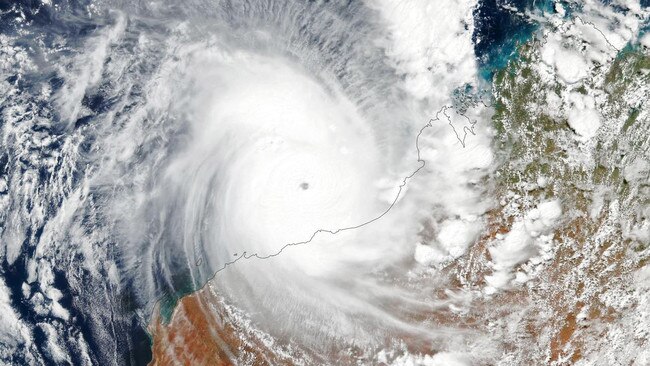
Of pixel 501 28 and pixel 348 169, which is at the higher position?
pixel 501 28

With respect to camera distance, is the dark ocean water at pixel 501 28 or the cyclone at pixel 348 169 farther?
the cyclone at pixel 348 169

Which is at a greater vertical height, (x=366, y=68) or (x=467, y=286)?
(x=366, y=68)

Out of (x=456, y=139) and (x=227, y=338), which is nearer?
(x=456, y=139)

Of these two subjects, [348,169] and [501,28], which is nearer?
[501,28]

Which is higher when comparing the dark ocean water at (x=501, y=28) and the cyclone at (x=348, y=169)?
the dark ocean water at (x=501, y=28)

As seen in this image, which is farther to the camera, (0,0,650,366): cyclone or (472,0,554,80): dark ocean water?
(0,0,650,366): cyclone

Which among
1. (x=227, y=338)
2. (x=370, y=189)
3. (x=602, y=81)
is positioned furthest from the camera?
(x=227, y=338)

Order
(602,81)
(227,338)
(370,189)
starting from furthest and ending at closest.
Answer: (227,338), (370,189), (602,81)

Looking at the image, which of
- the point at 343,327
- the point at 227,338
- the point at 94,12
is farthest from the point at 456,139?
the point at 94,12

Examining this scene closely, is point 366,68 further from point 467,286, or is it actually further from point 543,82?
point 467,286

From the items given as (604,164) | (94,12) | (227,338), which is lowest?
(227,338)

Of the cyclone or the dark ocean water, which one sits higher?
the dark ocean water
